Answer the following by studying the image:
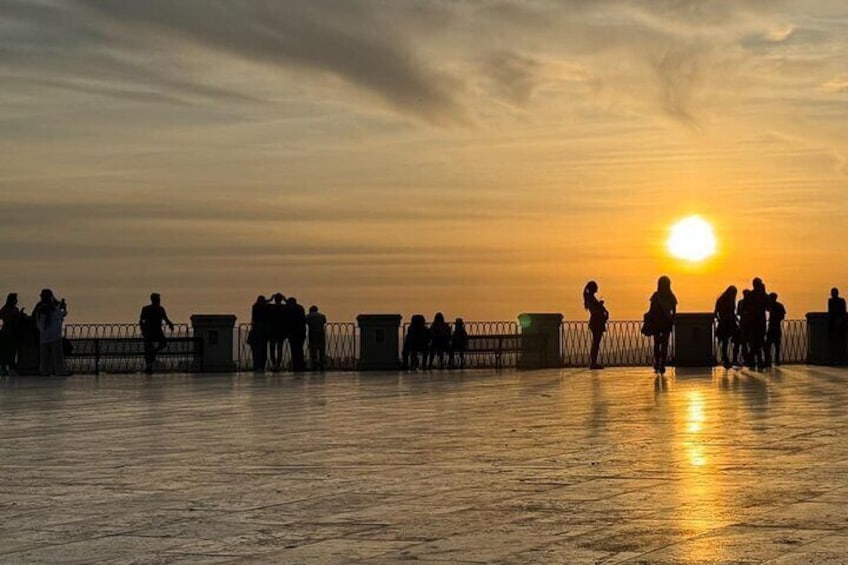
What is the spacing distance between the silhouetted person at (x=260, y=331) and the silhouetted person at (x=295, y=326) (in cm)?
43

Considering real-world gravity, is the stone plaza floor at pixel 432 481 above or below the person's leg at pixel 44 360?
below

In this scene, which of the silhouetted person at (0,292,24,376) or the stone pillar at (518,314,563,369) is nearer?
the silhouetted person at (0,292,24,376)

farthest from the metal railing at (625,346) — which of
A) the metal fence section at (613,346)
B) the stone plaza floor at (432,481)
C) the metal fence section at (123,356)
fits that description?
the stone plaza floor at (432,481)

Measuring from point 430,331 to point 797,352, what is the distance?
9.32m

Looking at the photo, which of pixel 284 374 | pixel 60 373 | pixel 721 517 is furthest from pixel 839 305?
pixel 721 517

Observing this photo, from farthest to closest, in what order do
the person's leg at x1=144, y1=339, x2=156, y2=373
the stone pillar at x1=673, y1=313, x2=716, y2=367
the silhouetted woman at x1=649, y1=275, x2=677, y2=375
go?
1. the stone pillar at x1=673, y1=313, x2=716, y2=367
2. the person's leg at x1=144, y1=339, x2=156, y2=373
3. the silhouetted woman at x1=649, y1=275, x2=677, y2=375

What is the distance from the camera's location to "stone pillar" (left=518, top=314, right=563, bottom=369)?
36.8 metres

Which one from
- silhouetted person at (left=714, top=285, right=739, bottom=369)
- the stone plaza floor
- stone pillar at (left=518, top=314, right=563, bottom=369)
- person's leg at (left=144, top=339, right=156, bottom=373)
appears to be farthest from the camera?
stone pillar at (left=518, top=314, right=563, bottom=369)

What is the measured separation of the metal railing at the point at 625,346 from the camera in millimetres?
39219

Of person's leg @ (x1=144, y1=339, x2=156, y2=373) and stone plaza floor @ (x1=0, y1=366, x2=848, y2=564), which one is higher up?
person's leg @ (x1=144, y1=339, x2=156, y2=373)

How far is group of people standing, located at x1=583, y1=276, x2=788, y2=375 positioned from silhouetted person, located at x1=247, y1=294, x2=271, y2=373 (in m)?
7.22

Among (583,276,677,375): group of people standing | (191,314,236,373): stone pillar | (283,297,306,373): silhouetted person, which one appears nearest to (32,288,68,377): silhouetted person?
(191,314,236,373): stone pillar

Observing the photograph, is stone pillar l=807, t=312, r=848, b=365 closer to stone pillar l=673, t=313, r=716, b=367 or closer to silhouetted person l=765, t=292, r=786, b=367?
silhouetted person l=765, t=292, r=786, b=367

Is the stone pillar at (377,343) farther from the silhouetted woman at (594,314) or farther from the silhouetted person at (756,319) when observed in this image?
the silhouetted person at (756,319)
